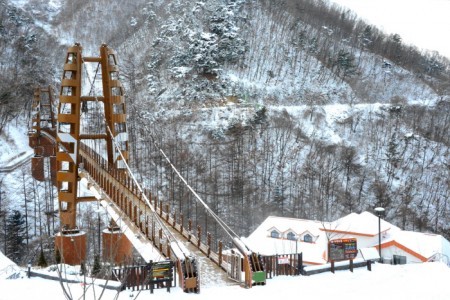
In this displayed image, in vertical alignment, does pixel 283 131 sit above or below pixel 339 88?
below

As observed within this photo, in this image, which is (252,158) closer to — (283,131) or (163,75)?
(283,131)

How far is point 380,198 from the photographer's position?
45594mm

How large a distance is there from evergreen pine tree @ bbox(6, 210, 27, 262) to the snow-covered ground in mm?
22889

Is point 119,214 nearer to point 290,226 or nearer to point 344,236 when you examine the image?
point 290,226

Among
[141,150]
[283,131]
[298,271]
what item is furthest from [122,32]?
[298,271]

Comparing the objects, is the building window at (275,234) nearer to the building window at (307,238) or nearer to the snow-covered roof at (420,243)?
the building window at (307,238)

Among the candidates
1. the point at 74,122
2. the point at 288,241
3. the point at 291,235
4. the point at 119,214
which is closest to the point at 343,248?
the point at 119,214

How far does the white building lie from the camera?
80.7 feet

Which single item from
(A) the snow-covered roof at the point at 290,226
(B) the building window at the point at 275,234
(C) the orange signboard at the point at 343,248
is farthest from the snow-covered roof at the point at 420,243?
(C) the orange signboard at the point at 343,248

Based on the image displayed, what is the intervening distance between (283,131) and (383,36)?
1660 inches

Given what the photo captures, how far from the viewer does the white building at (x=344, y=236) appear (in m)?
24.6

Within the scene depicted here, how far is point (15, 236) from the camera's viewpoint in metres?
34.2

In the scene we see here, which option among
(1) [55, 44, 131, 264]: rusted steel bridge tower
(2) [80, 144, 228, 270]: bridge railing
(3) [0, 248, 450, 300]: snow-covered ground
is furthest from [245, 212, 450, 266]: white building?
(3) [0, 248, 450, 300]: snow-covered ground

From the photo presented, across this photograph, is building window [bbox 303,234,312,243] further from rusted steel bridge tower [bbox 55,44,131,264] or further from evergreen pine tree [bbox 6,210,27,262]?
evergreen pine tree [bbox 6,210,27,262]
